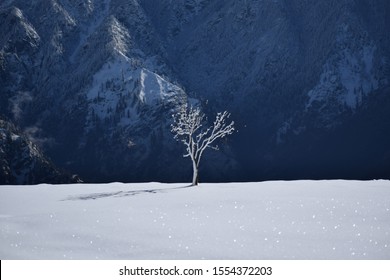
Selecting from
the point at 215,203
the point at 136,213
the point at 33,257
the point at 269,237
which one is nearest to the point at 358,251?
the point at 269,237

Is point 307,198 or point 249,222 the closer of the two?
point 249,222

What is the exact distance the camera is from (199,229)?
1623 centimetres

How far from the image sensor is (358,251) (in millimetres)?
12938

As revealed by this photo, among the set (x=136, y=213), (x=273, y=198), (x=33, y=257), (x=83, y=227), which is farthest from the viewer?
(x=273, y=198)

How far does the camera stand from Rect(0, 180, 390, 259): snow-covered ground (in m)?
13.1

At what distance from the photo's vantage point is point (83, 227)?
16828 mm

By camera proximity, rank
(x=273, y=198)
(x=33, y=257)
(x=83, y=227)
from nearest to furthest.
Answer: (x=33, y=257), (x=83, y=227), (x=273, y=198)

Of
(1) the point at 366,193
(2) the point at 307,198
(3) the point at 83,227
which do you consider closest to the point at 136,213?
(3) the point at 83,227

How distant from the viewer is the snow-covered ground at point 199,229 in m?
13.1

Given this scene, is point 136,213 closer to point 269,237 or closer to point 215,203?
point 215,203

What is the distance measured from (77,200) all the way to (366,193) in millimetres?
17048

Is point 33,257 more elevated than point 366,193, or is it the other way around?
point 366,193

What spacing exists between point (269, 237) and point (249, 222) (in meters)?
2.78
